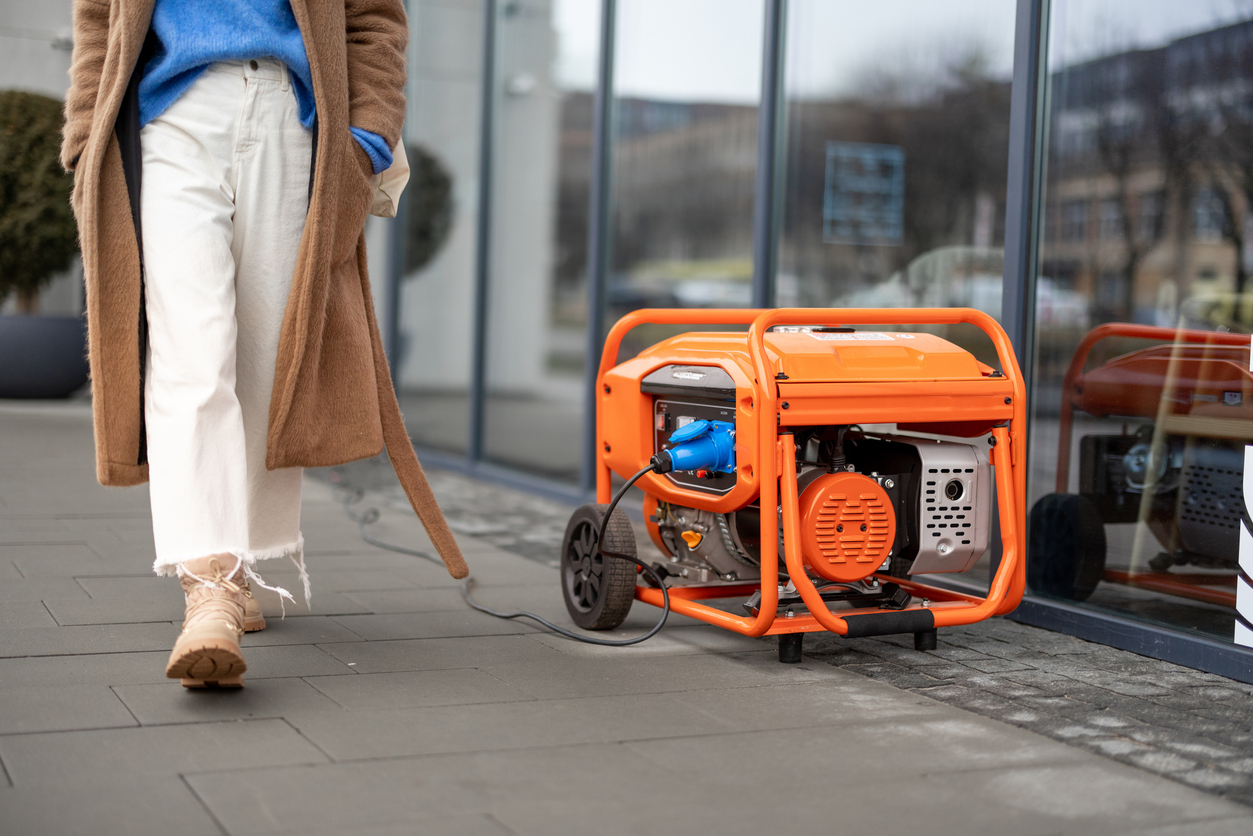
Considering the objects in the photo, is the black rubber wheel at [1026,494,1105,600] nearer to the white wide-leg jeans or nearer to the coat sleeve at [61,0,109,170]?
the white wide-leg jeans

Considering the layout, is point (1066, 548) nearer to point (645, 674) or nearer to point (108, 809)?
point (645, 674)

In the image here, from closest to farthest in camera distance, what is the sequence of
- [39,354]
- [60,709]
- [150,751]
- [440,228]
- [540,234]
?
1. [150,751]
2. [60,709]
3. [540,234]
4. [440,228]
5. [39,354]

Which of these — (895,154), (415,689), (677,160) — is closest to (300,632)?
(415,689)

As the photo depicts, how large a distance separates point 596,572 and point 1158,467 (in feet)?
4.96

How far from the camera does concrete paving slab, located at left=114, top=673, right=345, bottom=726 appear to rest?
2.26 metres

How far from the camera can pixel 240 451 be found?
254cm

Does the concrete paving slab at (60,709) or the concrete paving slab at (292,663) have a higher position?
the concrete paving slab at (60,709)

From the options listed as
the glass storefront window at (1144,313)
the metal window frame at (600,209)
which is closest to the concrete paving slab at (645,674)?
the glass storefront window at (1144,313)

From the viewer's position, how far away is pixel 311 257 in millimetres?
2686

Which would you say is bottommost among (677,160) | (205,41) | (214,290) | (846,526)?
(846,526)

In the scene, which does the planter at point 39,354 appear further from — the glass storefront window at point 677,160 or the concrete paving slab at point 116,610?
the concrete paving slab at point 116,610

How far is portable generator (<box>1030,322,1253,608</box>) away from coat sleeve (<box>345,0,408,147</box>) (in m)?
1.97

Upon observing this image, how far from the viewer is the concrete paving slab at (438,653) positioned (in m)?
2.72

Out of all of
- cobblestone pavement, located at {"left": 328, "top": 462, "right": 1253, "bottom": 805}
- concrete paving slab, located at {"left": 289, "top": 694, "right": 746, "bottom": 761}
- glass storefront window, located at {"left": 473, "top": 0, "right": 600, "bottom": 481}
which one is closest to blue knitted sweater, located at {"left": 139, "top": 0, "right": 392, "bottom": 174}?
concrete paving slab, located at {"left": 289, "top": 694, "right": 746, "bottom": 761}
